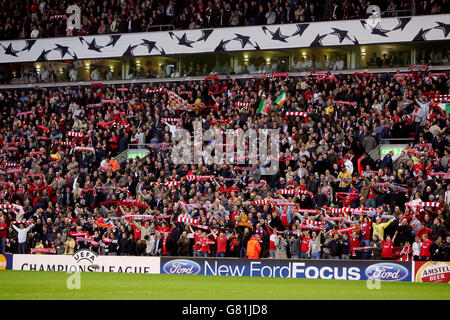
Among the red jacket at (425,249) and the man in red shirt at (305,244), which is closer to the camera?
the red jacket at (425,249)

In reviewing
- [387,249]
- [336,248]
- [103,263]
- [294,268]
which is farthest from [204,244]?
[387,249]

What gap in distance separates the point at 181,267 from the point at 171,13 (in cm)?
2043

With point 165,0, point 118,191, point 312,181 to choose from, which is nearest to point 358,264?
point 312,181

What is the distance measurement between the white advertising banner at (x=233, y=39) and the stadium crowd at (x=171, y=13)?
37cm

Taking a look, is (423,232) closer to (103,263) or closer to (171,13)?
(103,263)

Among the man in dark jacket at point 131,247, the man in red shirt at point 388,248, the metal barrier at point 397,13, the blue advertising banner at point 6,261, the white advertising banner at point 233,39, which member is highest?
the metal barrier at point 397,13

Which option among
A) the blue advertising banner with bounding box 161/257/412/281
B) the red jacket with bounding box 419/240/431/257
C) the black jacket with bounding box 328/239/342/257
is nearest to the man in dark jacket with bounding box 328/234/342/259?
the black jacket with bounding box 328/239/342/257

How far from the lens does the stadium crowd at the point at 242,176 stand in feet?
83.7

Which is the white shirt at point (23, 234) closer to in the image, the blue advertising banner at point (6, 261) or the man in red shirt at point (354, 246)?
the blue advertising banner at point (6, 261)

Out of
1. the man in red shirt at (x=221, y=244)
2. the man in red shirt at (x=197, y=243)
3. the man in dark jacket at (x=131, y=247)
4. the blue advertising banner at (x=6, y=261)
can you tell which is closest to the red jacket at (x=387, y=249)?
the man in red shirt at (x=221, y=244)

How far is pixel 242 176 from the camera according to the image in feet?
97.6

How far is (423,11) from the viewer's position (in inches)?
1407

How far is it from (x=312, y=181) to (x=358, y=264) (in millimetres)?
5493
